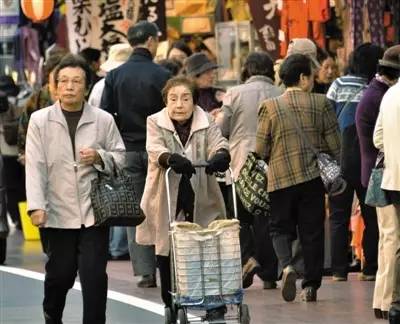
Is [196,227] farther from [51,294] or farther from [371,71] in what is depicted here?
[371,71]

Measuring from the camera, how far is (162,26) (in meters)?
22.5

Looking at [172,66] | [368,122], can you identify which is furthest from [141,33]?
[368,122]

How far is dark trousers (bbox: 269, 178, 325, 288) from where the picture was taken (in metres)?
14.7

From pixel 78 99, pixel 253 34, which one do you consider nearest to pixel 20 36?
pixel 253 34

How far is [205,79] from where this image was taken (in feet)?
55.2

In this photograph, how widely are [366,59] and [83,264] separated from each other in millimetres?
4882

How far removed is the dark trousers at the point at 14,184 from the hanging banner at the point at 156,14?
2865mm

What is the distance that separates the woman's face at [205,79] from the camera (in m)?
16.8

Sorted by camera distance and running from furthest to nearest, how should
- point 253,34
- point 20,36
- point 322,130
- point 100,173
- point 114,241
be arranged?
point 20,36, point 253,34, point 114,241, point 322,130, point 100,173

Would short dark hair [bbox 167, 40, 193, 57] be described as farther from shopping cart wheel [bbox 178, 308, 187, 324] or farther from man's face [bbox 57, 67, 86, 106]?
shopping cart wheel [bbox 178, 308, 187, 324]

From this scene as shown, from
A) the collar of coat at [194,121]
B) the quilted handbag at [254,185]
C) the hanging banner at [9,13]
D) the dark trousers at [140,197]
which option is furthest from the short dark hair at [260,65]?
the hanging banner at [9,13]

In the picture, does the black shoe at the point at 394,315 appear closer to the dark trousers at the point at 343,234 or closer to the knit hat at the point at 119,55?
the dark trousers at the point at 343,234

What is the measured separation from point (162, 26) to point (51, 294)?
10.8m

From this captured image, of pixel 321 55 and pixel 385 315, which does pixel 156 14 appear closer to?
pixel 321 55
